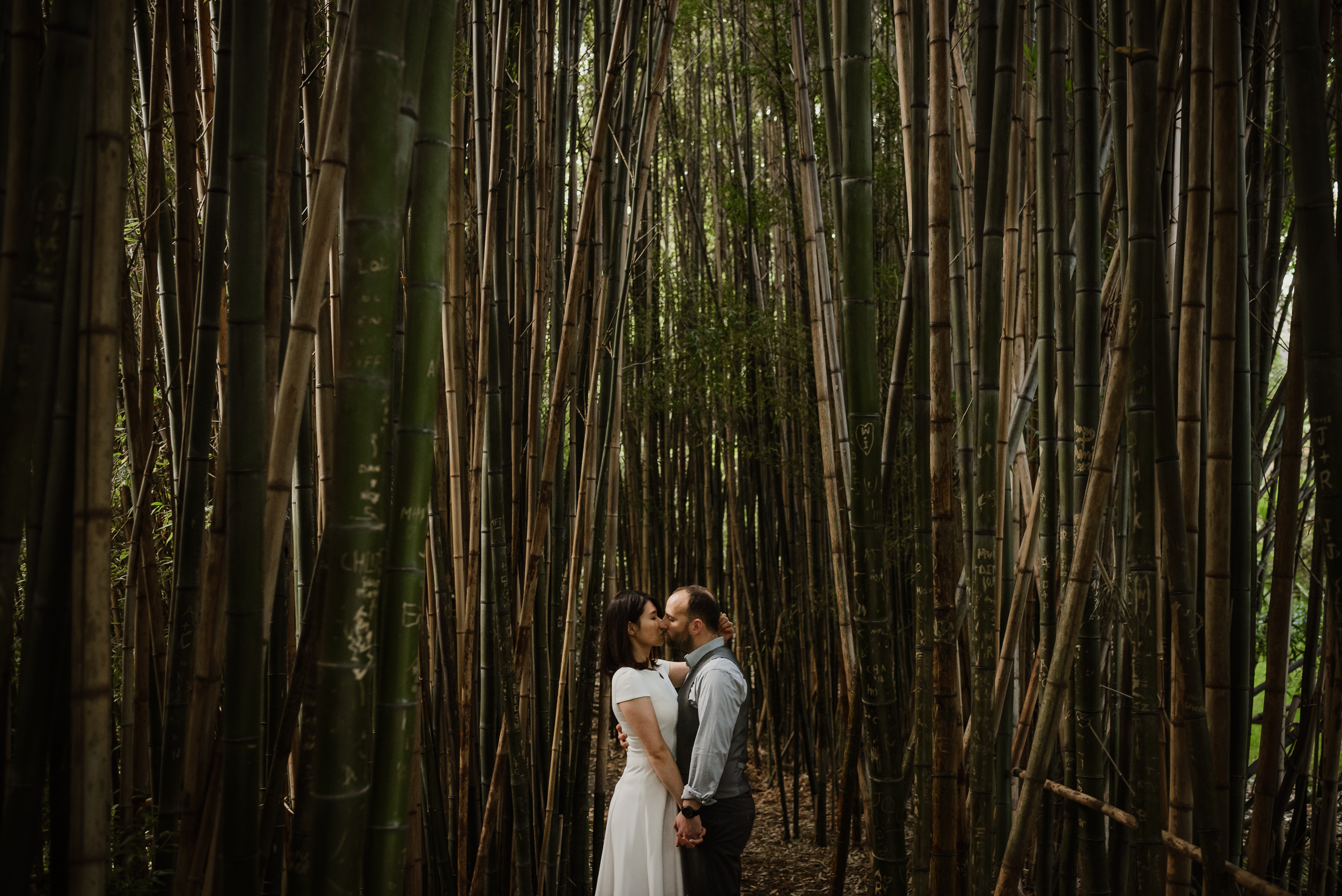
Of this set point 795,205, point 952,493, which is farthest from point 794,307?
point 952,493

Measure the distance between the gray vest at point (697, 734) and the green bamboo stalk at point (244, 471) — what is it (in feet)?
4.47

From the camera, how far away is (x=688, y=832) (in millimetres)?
1861

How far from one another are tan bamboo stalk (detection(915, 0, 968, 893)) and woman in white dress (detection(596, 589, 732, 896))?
1.00 meters

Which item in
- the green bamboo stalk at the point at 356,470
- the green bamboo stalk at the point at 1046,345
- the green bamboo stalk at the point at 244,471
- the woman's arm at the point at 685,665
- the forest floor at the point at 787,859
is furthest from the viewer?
the forest floor at the point at 787,859

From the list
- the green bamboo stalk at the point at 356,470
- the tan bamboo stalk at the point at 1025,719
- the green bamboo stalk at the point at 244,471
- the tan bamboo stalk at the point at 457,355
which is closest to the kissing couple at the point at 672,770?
the tan bamboo stalk at the point at 457,355

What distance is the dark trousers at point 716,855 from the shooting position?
6.30ft

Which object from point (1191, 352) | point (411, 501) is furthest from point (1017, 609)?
point (411, 501)

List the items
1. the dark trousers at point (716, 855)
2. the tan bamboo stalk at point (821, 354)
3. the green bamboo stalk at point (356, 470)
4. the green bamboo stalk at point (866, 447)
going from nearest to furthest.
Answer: the green bamboo stalk at point (356, 470)
the green bamboo stalk at point (866, 447)
the tan bamboo stalk at point (821, 354)
the dark trousers at point (716, 855)

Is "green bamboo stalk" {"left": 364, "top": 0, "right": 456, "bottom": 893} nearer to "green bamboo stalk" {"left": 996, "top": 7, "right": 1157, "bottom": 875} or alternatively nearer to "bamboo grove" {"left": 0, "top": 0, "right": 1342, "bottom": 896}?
"bamboo grove" {"left": 0, "top": 0, "right": 1342, "bottom": 896}

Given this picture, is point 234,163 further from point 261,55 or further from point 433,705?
point 433,705

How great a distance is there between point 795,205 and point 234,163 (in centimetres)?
265

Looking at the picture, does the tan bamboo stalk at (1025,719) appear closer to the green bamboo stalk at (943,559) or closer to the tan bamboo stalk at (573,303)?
the green bamboo stalk at (943,559)

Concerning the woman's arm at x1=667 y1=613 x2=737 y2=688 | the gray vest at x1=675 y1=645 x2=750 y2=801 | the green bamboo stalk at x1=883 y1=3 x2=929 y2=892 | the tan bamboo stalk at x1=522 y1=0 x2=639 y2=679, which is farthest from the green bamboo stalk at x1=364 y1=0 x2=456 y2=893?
the woman's arm at x1=667 y1=613 x2=737 y2=688

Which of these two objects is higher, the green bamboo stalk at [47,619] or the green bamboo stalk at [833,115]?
the green bamboo stalk at [833,115]
